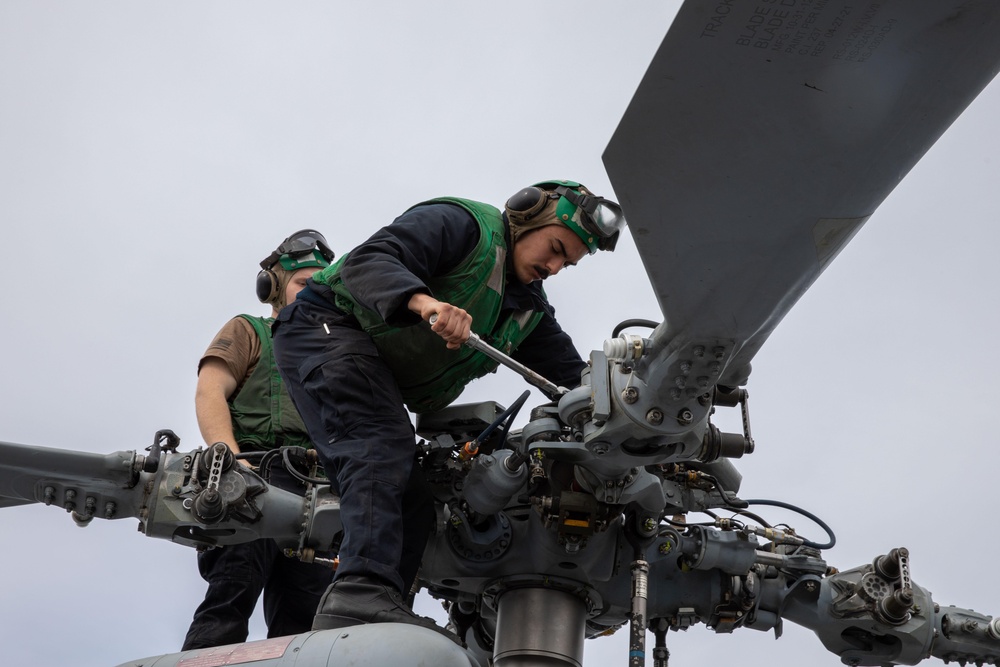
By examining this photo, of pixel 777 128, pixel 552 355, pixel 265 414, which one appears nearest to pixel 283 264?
pixel 265 414

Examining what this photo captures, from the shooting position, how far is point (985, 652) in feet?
20.9

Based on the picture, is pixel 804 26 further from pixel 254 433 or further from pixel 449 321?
pixel 254 433

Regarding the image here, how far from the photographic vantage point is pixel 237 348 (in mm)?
7676

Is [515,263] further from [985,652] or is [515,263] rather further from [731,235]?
[985,652]

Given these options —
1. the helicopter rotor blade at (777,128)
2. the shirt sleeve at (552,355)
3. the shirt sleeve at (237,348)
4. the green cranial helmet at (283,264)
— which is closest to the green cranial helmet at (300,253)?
the green cranial helmet at (283,264)

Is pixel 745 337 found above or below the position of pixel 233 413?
below

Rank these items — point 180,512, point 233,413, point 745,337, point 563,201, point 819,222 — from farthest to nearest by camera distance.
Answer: point 233,413
point 563,201
point 180,512
point 745,337
point 819,222

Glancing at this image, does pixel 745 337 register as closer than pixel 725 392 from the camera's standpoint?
Yes

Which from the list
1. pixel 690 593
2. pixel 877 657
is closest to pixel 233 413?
pixel 690 593

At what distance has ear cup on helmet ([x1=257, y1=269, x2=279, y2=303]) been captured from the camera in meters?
8.21

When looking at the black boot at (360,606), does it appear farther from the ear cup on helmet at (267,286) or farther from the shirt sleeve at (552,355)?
the ear cup on helmet at (267,286)

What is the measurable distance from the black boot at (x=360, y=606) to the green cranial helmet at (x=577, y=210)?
6.76 feet

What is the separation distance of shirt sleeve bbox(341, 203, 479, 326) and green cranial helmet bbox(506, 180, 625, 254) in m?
0.31

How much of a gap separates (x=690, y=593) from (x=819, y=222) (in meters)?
2.98
